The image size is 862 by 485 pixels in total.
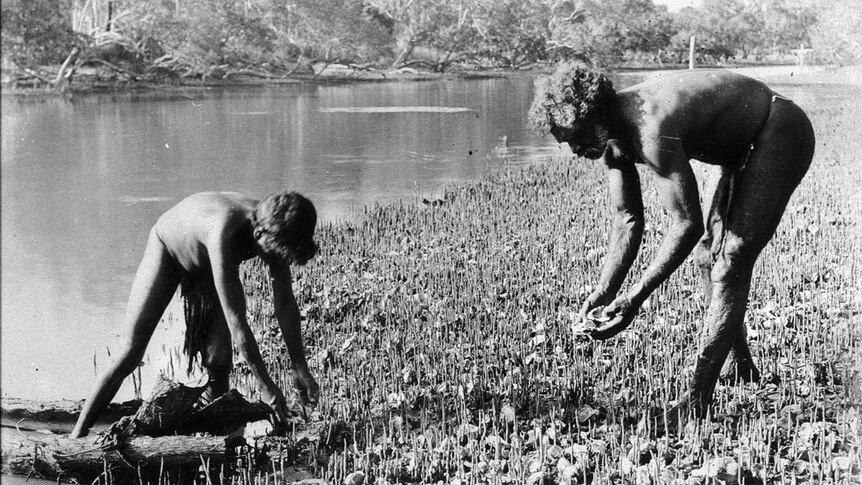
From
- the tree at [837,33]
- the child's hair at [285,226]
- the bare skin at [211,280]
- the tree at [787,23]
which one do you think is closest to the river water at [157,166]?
the bare skin at [211,280]

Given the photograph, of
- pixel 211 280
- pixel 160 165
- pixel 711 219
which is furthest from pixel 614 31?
pixel 211 280

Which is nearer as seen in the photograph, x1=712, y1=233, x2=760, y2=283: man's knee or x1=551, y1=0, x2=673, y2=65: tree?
x1=712, y1=233, x2=760, y2=283: man's knee

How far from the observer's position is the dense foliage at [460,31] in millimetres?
17141

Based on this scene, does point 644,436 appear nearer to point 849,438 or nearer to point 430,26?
point 849,438

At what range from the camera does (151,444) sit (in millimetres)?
4102

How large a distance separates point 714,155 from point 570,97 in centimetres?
75

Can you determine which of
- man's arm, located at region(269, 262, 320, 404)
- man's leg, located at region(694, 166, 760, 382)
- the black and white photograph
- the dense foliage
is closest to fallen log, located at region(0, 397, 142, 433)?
the black and white photograph

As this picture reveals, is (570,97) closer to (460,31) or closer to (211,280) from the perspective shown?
(211,280)

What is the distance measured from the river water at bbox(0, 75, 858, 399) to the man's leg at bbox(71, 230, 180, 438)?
45.9 inches

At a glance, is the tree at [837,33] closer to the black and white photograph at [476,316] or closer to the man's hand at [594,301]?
the black and white photograph at [476,316]

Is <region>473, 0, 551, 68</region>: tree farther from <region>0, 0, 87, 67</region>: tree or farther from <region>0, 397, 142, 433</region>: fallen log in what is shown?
<region>0, 397, 142, 433</region>: fallen log

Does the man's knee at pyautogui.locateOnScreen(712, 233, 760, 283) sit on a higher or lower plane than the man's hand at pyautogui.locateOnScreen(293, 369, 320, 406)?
higher

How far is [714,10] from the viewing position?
57.7 ft

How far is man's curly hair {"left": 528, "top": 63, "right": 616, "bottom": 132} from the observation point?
3.97 metres
